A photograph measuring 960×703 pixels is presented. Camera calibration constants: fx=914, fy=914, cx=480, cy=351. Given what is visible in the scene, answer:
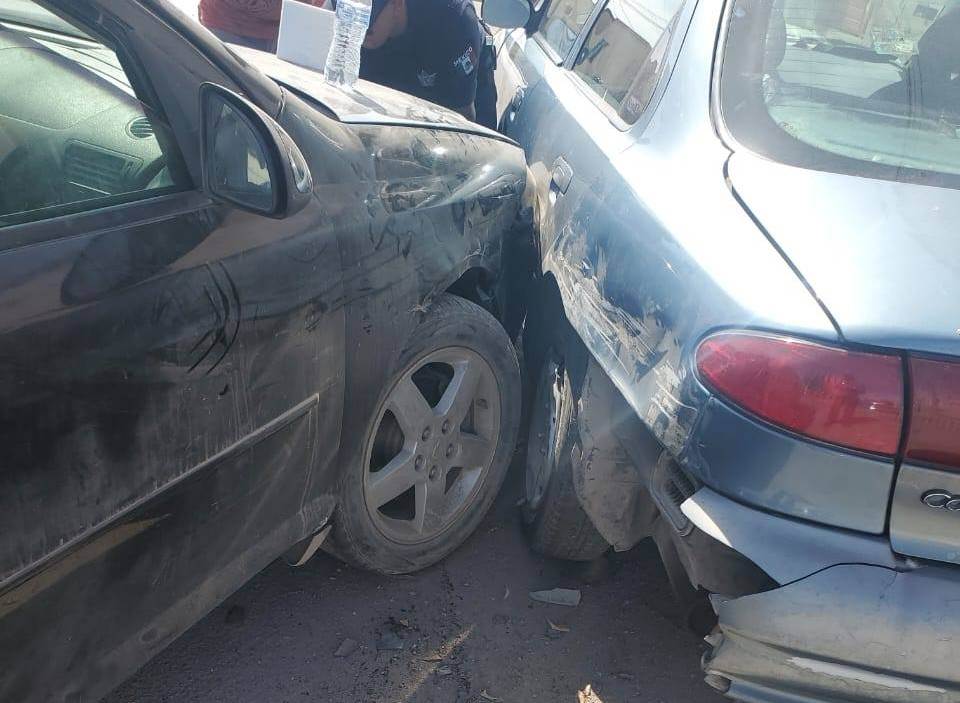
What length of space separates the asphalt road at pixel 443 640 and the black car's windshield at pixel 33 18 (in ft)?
5.40

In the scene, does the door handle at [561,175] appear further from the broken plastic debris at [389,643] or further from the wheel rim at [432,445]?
the broken plastic debris at [389,643]

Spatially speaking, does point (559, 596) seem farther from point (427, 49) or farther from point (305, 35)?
point (427, 49)

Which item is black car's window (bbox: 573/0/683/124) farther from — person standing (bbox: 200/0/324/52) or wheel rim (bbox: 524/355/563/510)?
person standing (bbox: 200/0/324/52)

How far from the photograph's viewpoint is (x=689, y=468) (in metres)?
1.85

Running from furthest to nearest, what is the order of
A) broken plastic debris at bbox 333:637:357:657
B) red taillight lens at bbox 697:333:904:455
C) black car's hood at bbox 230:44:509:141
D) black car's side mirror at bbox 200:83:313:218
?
broken plastic debris at bbox 333:637:357:657, black car's hood at bbox 230:44:509:141, black car's side mirror at bbox 200:83:313:218, red taillight lens at bbox 697:333:904:455

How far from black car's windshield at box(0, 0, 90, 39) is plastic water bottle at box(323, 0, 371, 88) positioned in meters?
Answer: 1.03

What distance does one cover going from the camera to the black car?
157 cm

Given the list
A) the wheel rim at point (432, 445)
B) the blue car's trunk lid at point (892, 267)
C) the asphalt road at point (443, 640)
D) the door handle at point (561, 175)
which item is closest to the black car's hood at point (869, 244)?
the blue car's trunk lid at point (892, 267)

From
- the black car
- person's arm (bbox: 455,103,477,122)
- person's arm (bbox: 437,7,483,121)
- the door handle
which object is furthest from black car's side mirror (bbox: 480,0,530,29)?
the black car

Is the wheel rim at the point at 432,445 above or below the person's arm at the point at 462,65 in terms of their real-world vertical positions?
below

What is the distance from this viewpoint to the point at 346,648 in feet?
8.64

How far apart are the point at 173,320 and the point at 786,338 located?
3.80ft

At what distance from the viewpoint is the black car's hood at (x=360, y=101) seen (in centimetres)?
250

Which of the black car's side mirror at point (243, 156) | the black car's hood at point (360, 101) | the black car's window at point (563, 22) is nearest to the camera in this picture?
the black car's side mirror at point (243, 156)
